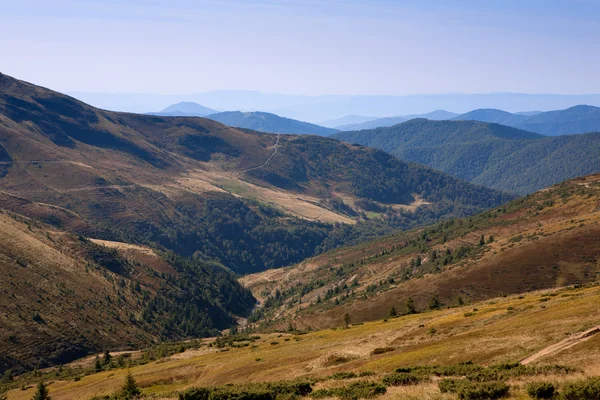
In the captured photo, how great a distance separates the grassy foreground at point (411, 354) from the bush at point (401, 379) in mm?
954

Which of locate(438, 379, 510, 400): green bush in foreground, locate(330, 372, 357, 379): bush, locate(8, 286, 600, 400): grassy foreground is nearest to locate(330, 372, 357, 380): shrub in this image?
locate(330, 372, 357, 379): bush

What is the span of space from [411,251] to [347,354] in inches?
5604

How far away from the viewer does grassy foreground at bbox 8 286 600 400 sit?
31825 mm

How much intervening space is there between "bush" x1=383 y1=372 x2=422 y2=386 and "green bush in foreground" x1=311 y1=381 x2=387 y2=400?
0.89 meters

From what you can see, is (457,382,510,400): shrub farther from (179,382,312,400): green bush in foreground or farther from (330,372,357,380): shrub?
(330,372,357,380): shrub

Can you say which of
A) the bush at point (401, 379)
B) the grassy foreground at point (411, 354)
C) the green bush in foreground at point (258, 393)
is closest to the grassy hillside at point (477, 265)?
the grassy foreground at point (411, 354)

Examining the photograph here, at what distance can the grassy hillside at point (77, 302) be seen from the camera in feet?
372

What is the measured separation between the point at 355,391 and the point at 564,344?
53.4 feet

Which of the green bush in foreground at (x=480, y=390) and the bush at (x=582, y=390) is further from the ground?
the bush at (x=582, y=390)

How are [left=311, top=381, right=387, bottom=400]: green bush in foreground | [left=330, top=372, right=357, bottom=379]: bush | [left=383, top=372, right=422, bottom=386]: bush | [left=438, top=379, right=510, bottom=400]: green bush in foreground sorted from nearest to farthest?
[left=438, top=379, right=510, bottom=400]: green bush in foreground
[left=311, top=381, right=387, bottom=400]: green bush in foreground
[left=383, top=372, right=422, bottom=386]: bush
[left=330, top=372, right=357, bottom=379]: bush

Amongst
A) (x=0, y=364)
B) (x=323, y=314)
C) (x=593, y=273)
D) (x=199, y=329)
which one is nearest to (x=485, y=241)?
(x=593, y=273)

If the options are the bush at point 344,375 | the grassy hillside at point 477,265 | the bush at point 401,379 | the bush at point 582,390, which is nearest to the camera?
the bush at point 582,390

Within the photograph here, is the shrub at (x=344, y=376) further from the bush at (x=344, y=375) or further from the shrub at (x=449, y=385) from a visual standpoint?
the shrub at (x=449, y=385)

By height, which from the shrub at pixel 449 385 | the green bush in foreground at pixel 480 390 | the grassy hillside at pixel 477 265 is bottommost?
the grassy hillside at pixel 477 265
